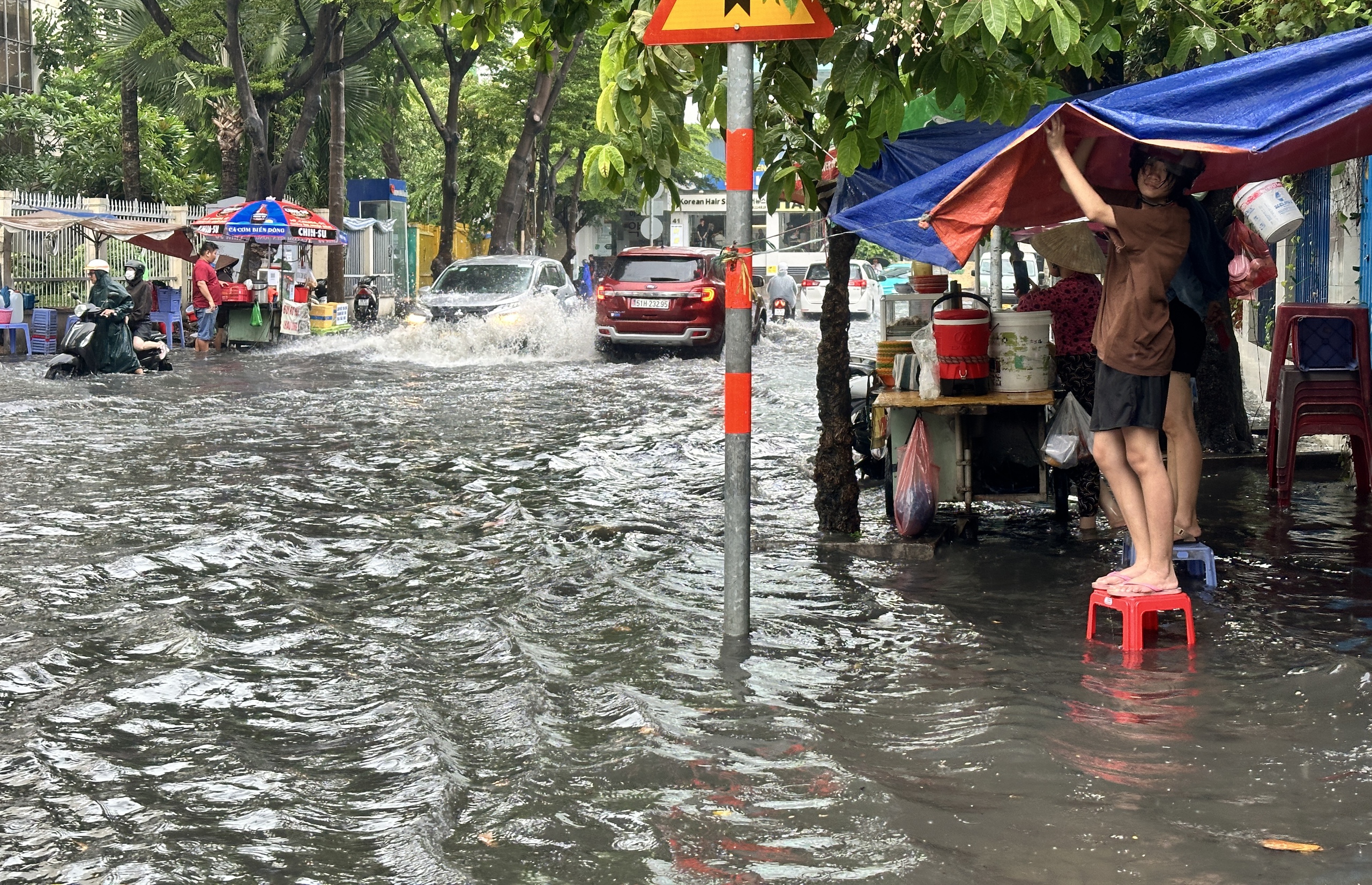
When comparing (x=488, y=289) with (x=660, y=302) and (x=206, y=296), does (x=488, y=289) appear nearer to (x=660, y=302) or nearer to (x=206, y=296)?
(x=660, y=302)

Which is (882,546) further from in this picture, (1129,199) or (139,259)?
(139,259)

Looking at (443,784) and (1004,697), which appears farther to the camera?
(1004,697)

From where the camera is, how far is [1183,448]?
7.31m

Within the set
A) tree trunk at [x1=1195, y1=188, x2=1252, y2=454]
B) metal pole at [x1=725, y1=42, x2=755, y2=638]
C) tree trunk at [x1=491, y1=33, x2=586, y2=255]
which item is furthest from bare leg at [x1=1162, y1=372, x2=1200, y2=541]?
tree trunk at [x1=491, y1=33, x2=586, y2=255]

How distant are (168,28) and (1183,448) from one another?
24060 millimetres

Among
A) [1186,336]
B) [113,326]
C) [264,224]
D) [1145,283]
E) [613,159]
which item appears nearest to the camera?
[1145,283]

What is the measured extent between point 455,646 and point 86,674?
1453 mm

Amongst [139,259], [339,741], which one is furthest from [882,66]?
[139,259]

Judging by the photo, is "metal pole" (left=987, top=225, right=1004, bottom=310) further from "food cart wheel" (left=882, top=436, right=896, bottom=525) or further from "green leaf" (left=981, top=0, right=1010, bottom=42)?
"green leaf" (left=981, top=0, right=1010, bottom=42)

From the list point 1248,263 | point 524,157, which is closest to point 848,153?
point 1248,263

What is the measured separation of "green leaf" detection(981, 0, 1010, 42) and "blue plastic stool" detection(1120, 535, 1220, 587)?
110 inches

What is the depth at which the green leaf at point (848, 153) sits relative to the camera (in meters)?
6.48

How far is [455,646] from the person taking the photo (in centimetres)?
654

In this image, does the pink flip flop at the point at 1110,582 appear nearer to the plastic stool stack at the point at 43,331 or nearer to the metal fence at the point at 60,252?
the plastic stool stack at the point at 43,331
